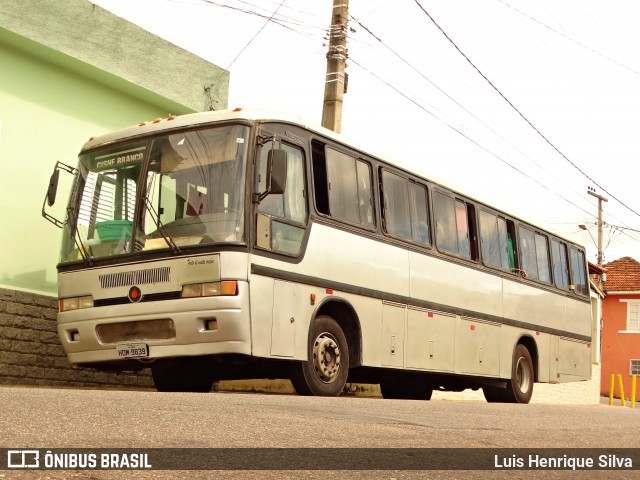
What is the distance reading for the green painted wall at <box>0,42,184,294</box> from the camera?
14820 millimetres

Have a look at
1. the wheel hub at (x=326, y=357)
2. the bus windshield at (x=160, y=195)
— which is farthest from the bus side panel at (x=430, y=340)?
the bus windshield at (x=160, y=195)

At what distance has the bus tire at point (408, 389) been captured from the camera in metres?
16.9

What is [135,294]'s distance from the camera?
11.4m

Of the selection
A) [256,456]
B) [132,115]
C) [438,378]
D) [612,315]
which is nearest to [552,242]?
[438,378]

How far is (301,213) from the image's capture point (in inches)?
466

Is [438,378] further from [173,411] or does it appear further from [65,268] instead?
[173,411]

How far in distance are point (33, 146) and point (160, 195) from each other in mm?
4312

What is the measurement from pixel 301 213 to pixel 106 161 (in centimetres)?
257

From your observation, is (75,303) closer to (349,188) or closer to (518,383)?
(349,188)

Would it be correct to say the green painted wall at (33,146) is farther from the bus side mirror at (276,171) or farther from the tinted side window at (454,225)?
the tinted side window at (454,225)

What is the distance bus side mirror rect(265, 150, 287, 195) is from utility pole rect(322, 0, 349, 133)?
21.1ft

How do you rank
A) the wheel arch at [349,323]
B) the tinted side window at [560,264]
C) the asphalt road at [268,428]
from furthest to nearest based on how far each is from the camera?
the tinted side window at [560,264] → the wheel arch at [349,323] → the asphalt road at [268,428]

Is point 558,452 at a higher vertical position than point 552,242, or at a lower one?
lower

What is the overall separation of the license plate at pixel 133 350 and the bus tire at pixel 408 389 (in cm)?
626
